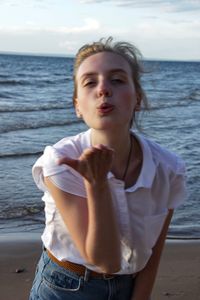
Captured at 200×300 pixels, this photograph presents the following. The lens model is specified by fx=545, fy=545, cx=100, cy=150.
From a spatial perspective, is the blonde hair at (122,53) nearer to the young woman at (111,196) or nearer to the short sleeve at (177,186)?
the young woman at (111,196)

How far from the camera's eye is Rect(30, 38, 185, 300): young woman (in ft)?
6.88

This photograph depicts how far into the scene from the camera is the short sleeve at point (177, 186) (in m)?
2.41

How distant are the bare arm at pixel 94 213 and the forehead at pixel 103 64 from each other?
0.49 metres

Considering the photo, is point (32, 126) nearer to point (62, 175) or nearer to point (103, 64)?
point (103, 64)

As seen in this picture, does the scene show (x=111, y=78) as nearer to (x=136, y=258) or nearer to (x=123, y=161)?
(x=123, y=161)

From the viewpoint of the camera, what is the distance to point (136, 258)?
2.28 metres

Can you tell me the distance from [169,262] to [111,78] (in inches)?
149

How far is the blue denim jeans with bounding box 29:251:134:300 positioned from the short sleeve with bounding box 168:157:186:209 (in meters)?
0.39

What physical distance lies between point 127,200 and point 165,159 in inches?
12.9

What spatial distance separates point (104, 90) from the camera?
7.10 feet

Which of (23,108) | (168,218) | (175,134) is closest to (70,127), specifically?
(175,134)

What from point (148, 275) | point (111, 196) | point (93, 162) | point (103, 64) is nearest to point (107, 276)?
point (148, 275)

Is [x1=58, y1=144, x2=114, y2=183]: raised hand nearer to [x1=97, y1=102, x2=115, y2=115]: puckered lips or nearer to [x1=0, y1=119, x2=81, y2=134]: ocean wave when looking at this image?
[x1=97, y1=102, x2=115, y2=115]: puckered lips

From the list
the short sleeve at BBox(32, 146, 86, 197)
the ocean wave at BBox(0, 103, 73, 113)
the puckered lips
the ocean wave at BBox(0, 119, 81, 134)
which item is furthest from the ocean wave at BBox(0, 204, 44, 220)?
the ocean wave at BBox(0, 103, 73, 113)
